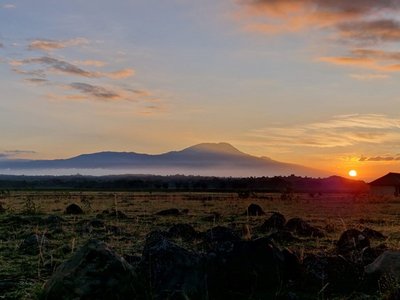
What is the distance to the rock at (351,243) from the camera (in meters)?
15.1

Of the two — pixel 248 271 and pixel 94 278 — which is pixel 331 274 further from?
pixel 94 278

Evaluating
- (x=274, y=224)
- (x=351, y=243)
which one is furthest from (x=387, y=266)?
(x=274, y=224)

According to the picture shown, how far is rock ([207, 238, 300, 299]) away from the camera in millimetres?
9816

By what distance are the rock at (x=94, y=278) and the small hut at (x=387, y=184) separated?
87.9 metres

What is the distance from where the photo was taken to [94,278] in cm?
914

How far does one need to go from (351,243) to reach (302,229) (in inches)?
251

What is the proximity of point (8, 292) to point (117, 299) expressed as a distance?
264cm

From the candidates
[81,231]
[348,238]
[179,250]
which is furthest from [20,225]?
[179,250]

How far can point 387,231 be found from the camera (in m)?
24.5

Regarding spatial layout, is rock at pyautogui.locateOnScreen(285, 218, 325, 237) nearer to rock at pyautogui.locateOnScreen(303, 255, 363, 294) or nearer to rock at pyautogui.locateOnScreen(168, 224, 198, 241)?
rock at pyautogui.locateOnScreen(168, 224, 198, 241)

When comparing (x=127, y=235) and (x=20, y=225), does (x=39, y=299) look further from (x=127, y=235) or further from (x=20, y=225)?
(x=20, y=225)

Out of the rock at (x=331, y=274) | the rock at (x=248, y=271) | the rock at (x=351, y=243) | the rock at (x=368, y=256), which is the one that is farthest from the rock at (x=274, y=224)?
the rock at (x=248, y=271)

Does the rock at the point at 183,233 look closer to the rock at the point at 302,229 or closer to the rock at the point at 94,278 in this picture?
the rock at the point at 302,229

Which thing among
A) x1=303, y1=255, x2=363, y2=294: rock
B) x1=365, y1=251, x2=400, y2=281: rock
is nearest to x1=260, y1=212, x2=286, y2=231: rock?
x1=303, y1=255, x2=363, y2=294: rock
